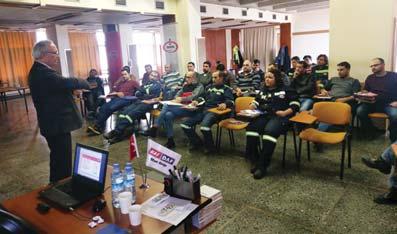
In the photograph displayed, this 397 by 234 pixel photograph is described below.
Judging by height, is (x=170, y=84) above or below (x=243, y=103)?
above

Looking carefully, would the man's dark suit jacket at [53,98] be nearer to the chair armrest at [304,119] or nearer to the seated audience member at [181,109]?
the seated audience member at [181,109]

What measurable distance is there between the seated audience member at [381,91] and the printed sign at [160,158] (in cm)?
341

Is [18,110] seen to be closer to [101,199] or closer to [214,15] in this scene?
[214,15]

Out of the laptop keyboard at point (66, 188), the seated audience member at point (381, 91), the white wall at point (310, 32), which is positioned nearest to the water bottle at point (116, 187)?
the laptop keyboard at point (66, 188)

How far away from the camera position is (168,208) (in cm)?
151

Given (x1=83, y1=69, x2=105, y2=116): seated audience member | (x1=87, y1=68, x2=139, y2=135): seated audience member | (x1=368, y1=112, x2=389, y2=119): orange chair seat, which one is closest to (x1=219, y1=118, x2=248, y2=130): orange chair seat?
(x1=368, y1=112, x2=389, y2=119): orange chair seat

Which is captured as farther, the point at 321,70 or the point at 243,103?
the point at 321,70

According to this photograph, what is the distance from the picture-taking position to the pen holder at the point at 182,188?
156cm

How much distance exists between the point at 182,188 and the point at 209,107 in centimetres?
281

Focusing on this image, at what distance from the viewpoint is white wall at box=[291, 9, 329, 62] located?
11.6 m

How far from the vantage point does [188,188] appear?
1.57 metres

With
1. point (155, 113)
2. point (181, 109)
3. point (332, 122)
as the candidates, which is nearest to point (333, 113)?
point (332, 122)

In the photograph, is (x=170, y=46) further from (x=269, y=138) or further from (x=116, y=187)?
(x=116, y=187)

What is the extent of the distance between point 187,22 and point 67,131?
15.1 feet
